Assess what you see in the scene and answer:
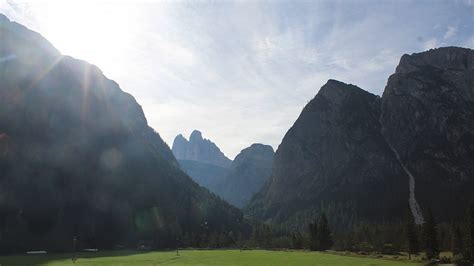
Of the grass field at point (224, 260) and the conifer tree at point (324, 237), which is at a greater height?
the conifer tree at point (324, 237)

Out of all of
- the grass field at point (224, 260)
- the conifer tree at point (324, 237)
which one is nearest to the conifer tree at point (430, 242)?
the grass field at point (224, 260)

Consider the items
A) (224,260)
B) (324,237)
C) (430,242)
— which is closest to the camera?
(224,260)

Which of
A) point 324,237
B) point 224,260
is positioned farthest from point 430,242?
point 224,260

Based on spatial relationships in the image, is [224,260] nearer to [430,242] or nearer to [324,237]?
[430,242]

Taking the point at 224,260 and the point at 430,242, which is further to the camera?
the point at 430,242

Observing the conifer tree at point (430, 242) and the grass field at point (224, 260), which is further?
the conifer tree at point (430, 242)

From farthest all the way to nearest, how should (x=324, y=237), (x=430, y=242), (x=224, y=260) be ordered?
1. (x=324, y=237)
2. (x=430, y=242)
3. (x=224, y=260)

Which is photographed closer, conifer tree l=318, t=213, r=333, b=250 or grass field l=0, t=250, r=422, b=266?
grass field l=0, t=250, r=422, b=266

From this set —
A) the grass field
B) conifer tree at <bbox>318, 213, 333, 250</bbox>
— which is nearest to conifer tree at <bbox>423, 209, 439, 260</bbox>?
the grass field

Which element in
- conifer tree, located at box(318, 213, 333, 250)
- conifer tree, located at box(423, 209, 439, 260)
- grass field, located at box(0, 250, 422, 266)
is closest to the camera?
grass field, located at box(0, 250, 422, 266)

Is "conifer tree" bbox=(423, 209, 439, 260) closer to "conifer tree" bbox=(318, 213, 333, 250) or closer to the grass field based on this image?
the grass field

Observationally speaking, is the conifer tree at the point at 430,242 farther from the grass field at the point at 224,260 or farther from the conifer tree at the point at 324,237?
the conifer tree at the point at 324,237

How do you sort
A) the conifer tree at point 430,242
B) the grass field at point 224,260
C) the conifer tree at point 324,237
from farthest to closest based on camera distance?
the conifer tree at point 324,237
the conifer tree at point 430,242
the grass field at point 224,260

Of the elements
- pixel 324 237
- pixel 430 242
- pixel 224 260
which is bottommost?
pixel 224 260
